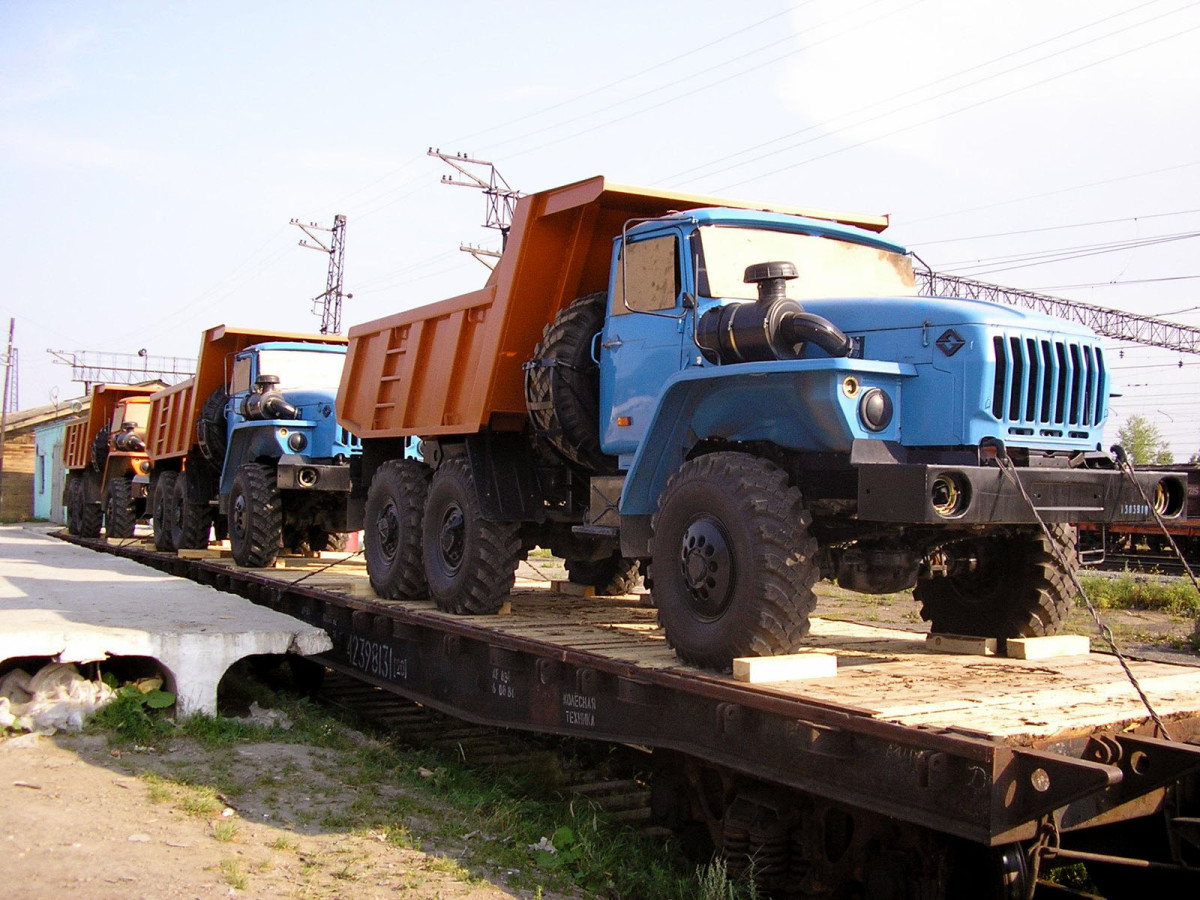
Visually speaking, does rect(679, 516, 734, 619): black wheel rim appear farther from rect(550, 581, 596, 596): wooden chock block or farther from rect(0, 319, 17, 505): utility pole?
rect(0, 319, 17, 505): utility pole

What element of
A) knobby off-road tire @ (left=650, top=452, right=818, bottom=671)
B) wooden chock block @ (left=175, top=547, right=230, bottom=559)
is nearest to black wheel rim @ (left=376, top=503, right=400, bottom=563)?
knobby off-road tire @ (left=650, top=452, right=818, bottom=671)

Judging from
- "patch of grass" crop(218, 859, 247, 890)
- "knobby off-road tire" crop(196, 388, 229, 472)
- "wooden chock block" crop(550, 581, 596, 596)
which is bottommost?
"patch of grass" crop(218, 859, 247, 890)

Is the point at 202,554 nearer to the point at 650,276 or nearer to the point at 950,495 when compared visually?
the point at 650,276

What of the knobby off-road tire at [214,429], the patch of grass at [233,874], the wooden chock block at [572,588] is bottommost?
the patch of grass at [233,874]

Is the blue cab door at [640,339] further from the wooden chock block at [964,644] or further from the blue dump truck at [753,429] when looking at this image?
the wooden chock block at [964,644]

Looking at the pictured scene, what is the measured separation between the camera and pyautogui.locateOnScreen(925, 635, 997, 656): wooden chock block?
6441 millimetres

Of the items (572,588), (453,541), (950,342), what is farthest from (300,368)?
(950,342)

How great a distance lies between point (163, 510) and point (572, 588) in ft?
30.2

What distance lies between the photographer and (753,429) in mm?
6039

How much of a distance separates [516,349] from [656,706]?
356cm

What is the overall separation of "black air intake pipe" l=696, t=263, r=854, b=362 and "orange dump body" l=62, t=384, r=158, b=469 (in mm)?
18707

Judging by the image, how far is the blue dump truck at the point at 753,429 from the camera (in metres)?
5.36

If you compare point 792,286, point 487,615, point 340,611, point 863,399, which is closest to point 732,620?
point 863,399

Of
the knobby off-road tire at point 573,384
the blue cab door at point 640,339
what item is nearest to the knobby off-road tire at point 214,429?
the knobby off-road tire at point 573,384
